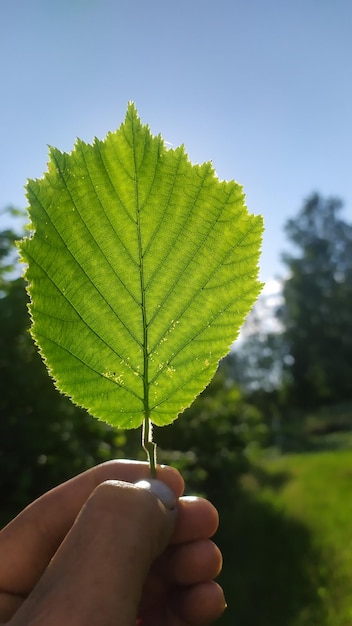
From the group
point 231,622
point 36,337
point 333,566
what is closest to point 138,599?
point 36,337

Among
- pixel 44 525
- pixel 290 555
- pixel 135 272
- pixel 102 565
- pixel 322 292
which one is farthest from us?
pixel 322 292

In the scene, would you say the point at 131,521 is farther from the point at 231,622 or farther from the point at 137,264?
the point at 231,622

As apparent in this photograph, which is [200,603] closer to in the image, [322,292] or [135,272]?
[135,272]

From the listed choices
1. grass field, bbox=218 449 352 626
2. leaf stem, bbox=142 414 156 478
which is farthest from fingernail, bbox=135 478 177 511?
grass field, bbox=218 449 352 626

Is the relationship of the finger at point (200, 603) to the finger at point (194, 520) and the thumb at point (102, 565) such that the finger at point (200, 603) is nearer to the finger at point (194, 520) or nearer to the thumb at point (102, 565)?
the finger at point (194, 520)

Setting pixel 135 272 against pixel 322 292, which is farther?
pixel 322 292

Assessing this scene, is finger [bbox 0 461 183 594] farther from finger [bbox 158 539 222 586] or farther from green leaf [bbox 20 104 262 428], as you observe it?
green leaf [bbox 20 104 262 428]

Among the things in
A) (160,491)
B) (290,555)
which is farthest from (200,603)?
(290,555)
